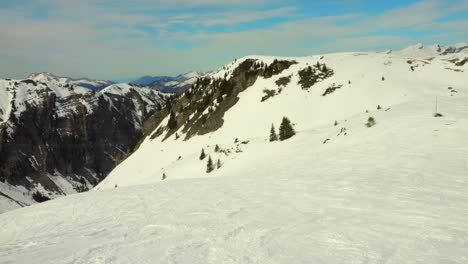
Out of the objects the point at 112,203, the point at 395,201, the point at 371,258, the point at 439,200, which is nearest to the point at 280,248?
the point at 371,258

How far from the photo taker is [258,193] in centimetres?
1523

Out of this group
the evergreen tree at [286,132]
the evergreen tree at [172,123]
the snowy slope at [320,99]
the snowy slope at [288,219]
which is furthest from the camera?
the evergreen tree at [172,123]

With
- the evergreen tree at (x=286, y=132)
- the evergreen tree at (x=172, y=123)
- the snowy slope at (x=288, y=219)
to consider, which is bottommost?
the evergreen tree at (x=172, y=123)

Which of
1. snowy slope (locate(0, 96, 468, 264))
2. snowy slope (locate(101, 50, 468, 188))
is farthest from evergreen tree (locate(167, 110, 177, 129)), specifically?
snowy slope (locate(0, 96, 468, 264))

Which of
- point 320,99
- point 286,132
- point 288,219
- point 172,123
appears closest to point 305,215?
point 288,219

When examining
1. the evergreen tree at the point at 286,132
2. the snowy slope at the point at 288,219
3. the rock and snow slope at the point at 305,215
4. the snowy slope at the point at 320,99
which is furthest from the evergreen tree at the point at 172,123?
the snowy slope at the point at 288,219

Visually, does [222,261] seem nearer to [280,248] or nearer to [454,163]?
[280,248]

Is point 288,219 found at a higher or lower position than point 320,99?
lower

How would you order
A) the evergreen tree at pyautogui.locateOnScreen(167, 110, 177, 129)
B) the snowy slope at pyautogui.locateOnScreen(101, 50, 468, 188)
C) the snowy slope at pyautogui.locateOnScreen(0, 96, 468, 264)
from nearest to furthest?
the snowy slope at pyautogui.locateOnScreen(0, 96, 468, 264), the snowy slope at pyautogui.locateOnScreen(101, 50, 468, 188), the evergreen tree at pyautogui.locateOnScreen(167, 110, 177, 129)

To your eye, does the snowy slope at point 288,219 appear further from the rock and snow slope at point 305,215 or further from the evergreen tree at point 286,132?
the evergreen tree at point 286,132

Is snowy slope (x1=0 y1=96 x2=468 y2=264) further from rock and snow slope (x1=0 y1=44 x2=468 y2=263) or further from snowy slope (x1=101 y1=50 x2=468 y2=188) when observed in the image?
snowy slope (x1=101 y1=50 x2=468 y2=188)

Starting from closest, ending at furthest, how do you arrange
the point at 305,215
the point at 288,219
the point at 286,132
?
the point at 288,219 → the point at 305,215 → the point at 286,132

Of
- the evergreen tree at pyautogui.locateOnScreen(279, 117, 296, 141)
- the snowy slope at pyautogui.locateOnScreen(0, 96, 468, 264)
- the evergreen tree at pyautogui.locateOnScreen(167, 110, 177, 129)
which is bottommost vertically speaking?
the evergreen tree at pyautogui.locateOnScreen(167, 110, 177, 129)

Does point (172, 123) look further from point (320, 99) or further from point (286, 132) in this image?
point (286, 132)
